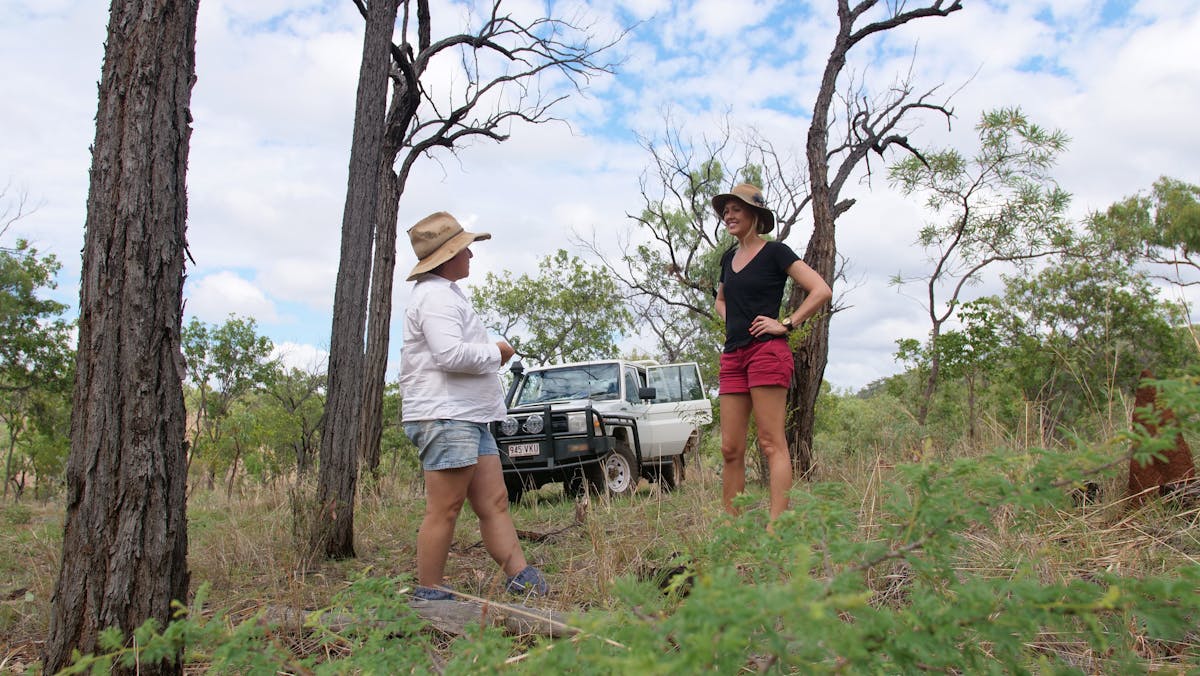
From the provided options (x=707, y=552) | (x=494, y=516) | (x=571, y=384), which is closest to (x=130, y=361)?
(x=494, y=516)

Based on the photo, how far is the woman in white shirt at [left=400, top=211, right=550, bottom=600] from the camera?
3543 millimetres

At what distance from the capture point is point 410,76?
24.6 ft

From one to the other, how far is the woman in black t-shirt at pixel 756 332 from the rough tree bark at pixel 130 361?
2413 mm

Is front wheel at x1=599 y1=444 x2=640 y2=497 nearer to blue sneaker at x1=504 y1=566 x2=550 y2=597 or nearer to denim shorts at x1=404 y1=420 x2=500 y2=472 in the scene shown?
blue sneaker at x1=504 y1=566 x2=550 y2=597

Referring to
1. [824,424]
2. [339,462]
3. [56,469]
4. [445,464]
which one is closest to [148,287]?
[445,464]

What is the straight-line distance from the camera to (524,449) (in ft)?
26.7

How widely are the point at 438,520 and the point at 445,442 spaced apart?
1.12ft

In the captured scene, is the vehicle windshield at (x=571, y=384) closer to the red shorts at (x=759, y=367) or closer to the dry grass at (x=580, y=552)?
the dry grass at (x=580, y=552)

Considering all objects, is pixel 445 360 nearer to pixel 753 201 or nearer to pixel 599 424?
pixel 753 201

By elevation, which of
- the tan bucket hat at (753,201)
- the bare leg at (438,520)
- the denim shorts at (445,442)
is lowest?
the bare leg at (438,520)

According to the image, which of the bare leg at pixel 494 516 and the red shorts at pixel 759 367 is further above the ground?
the red shorts at pixel 759 367

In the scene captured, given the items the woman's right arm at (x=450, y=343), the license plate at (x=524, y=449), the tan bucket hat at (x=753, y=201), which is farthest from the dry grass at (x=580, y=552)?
the tan bucket hat at (x=753, y=201)

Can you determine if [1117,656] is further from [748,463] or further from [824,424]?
[824,424]

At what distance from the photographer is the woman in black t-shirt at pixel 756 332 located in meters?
3.96
